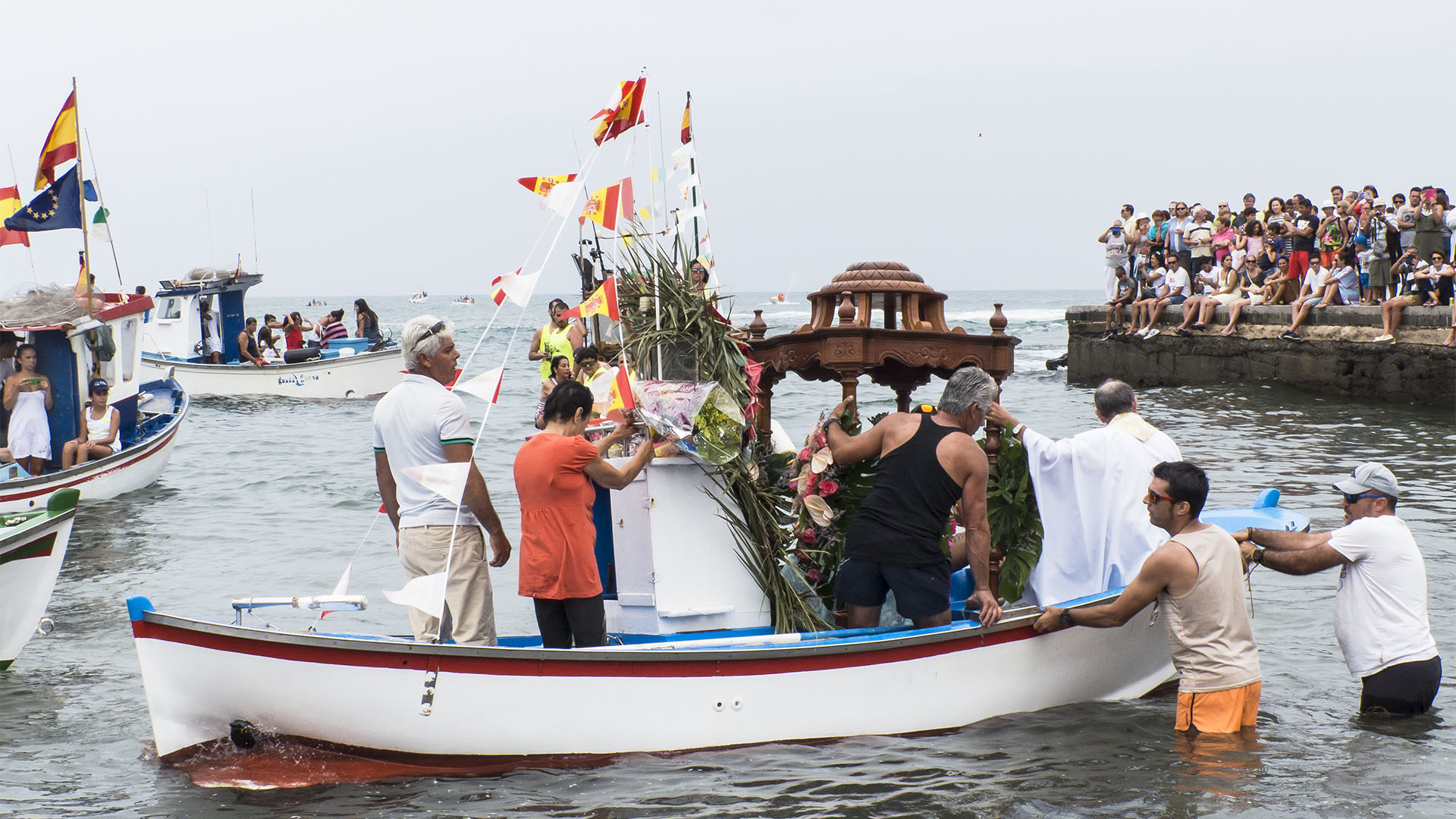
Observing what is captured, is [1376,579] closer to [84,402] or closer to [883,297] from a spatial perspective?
[883,297]

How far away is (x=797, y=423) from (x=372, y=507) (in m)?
9.85

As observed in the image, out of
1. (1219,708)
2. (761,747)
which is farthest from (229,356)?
(1219,708)

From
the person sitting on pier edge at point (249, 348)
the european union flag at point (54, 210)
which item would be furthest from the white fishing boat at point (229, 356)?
the european union flag at point (54, 210)

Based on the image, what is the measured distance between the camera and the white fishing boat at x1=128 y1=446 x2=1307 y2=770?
5.38 m

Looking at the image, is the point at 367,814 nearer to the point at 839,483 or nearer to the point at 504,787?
the point at 504,787

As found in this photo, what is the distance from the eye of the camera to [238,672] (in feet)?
17.7

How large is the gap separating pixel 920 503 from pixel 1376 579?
2440 millimetres

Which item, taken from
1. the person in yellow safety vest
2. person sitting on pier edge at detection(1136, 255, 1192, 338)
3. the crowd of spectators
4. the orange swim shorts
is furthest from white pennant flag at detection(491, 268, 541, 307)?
person sitting on pier edge at detection(1136, 255, 1192, 338)

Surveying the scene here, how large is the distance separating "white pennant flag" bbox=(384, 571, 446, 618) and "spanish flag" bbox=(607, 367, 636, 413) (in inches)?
46.2

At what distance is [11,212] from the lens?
43.6 ft

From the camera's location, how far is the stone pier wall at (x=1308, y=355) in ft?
63.5

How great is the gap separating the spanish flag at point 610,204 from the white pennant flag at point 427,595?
1.91 m

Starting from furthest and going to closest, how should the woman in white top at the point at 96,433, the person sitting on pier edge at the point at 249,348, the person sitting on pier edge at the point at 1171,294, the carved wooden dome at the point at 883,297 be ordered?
the person sitting on pier edge at the point at 249,348 < the person sitting on pier edge at the point at 1171,294 < the woman in white top at the point at 96,433 < the carved wooden dome at the point at 883,297

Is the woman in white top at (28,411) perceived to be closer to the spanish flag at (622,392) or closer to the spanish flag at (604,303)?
→ the spanish flag at (604,303)
